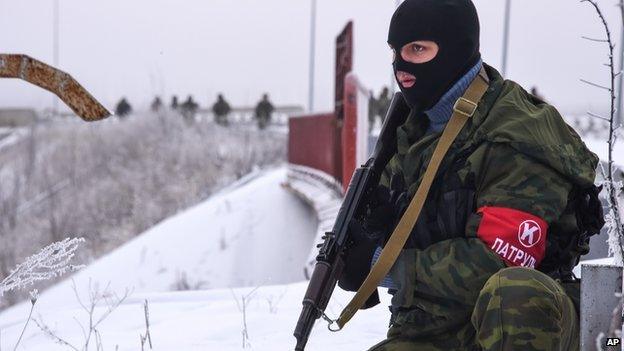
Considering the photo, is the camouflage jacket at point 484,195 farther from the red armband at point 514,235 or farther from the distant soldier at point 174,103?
the distant soldier at point 174,103

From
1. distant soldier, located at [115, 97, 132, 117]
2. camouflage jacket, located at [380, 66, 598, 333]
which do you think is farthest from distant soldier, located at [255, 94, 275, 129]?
camouflage jacket, located at [380, 66, 598, 333]

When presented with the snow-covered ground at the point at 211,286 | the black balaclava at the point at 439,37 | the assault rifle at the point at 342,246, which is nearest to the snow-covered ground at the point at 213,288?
the snow-covered ground at the point at 211,286

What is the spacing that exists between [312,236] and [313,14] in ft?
61.8

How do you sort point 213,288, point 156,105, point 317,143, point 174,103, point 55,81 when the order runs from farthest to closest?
point 174,103 < point 156,105 < point 317,143 < point 213,288 < point 55,81

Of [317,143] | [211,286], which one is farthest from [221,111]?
[211,286]

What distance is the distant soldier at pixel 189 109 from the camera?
3488cm

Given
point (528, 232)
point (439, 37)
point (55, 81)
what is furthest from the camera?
Answer: point (55, 81)

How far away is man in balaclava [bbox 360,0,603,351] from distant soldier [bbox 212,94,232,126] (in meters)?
33.8

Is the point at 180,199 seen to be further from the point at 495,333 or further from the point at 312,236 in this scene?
the point at 495,333

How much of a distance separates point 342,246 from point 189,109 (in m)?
34.1

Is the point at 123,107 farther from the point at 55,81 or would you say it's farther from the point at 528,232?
the point at 528,232

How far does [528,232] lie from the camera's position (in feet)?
7.01

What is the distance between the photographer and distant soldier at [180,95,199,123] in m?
34.9

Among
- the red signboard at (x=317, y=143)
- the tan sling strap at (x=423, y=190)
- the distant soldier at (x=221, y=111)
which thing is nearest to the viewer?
the tan sling strap at (x=423, y=190)
